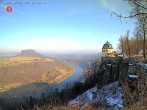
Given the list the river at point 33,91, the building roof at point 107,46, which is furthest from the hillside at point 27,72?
the building roof at point 107,46

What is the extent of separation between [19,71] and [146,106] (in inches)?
4970

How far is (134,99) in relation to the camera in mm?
9469

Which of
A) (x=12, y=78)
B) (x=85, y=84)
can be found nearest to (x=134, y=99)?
(x=85, y=84)

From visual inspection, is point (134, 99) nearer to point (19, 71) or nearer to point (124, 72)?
point (124, 72)

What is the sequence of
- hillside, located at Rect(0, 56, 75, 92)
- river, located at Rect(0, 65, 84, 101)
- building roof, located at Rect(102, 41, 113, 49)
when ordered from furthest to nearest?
hillside, located at Rect(0, 56, 75, 92), river, located at Rect(0, 65, 84, 101), building roof, located at Rect(102, 41, 113, 49)

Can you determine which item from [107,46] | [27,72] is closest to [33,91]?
[107,46]

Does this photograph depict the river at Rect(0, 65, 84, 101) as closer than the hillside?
Yes

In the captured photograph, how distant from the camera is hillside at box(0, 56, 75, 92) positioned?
11070cm

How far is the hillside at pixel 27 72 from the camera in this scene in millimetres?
110700

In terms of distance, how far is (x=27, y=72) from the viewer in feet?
440

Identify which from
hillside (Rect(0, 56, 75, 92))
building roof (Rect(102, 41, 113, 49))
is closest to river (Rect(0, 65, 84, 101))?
hillside (Rect(0, 56, 75, 92))

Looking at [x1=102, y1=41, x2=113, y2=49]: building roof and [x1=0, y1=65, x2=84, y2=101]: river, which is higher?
[x1=102, y1=41, x2=113, y2=49]: building roof

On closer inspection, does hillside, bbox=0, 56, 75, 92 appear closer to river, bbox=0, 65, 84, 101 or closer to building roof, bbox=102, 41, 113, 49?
river, bbox=0, 65, 84, 101

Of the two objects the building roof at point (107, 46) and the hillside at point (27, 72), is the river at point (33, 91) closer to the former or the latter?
the hillside at point (27, 72)
